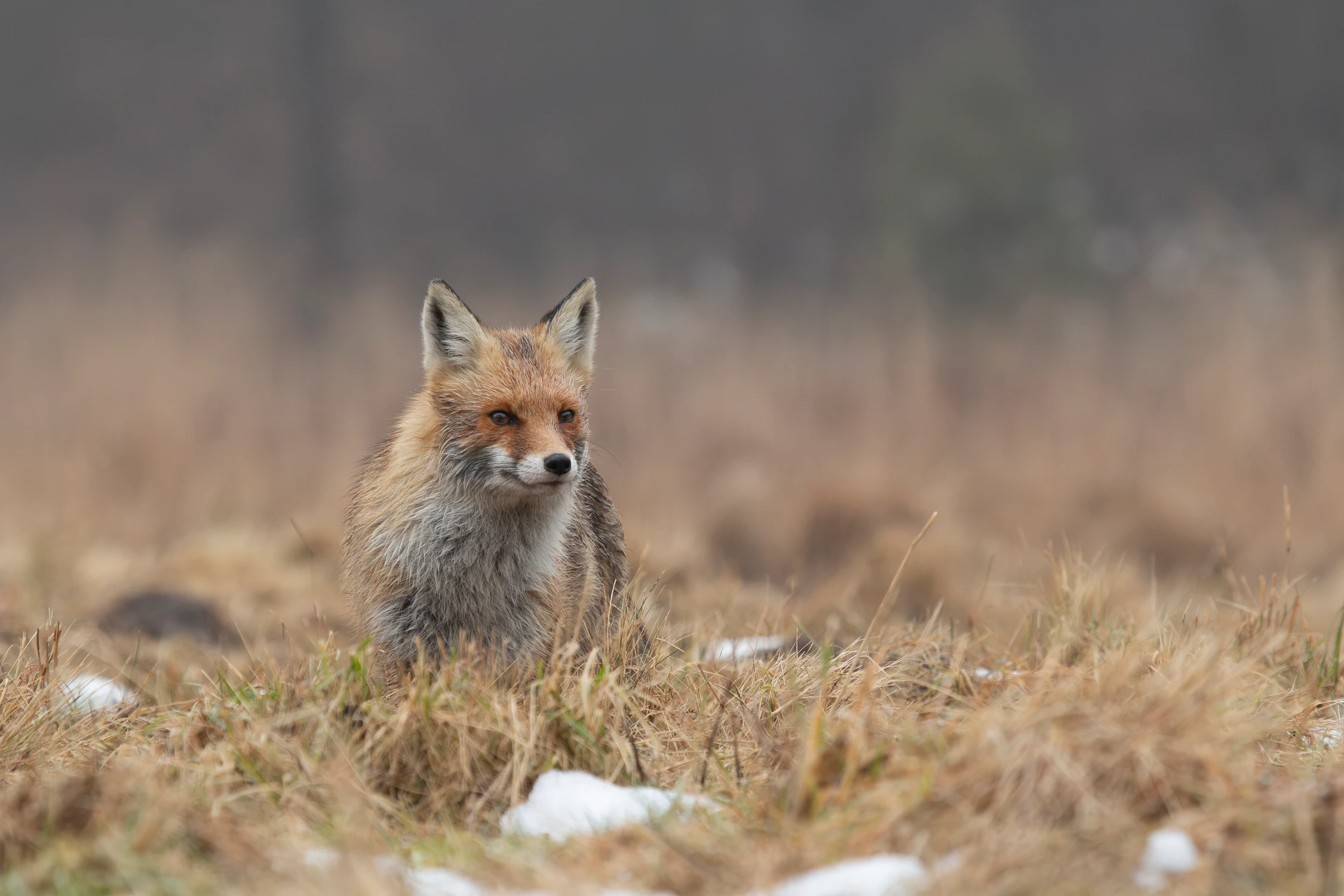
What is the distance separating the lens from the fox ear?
448cm

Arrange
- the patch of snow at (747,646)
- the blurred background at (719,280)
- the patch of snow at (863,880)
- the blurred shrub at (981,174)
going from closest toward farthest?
the patch of snow at (863,880), the patch of snow at (747,646), the blurred background at (719,280), the blurred shrub at (981,174)

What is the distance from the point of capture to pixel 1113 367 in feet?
41.2

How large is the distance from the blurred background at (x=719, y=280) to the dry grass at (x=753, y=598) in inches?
2.7

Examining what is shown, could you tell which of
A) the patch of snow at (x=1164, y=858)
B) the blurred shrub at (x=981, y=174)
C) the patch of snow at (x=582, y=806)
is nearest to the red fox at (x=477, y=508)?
the patch of snow at (x=582, y=806)

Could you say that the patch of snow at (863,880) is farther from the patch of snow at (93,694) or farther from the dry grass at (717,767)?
the patch of snow at (93,694)

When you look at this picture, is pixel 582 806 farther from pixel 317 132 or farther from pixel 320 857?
pixel 317 132

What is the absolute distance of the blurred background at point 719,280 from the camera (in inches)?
368

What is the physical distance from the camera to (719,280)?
799 inches

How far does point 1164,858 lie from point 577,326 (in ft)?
9.42

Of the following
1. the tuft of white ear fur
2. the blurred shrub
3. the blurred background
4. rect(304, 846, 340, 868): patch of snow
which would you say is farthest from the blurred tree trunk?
rect(304, 846, 340, 868): patch of snow

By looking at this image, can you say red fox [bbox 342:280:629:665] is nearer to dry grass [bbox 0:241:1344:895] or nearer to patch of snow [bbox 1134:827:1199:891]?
dry grass [bbox 0:241:1344:895]

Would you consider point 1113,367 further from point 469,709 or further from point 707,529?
point 469,709

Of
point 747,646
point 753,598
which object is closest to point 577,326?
point 747,646

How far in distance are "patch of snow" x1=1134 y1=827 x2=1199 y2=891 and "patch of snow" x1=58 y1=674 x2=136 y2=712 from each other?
3321 mm
